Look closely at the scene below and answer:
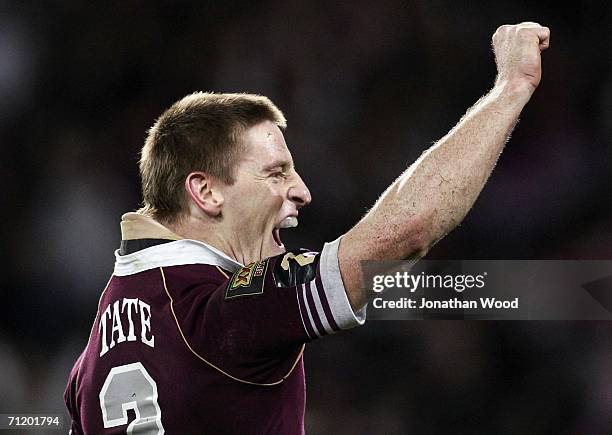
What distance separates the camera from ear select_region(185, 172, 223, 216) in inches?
75.5

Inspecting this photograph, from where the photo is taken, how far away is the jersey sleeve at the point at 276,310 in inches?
58.1

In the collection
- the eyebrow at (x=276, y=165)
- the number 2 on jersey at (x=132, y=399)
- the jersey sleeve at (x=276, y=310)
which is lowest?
the number 2 on jersey at (x=132, y=399)

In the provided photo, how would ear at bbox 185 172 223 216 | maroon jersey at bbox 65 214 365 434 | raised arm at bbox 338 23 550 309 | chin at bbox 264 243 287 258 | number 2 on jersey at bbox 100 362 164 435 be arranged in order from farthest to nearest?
chin at bbox 264 243 287 258 < ear at bbox 185 172 223 216 < number 2 on jersey at bbox 100 362 164 435 < maroon jersey at bbox 65 214 365 434 < raised arm at bbox 338 23 550 309

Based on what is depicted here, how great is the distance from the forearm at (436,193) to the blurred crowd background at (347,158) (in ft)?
10.9

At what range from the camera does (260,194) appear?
1.94m

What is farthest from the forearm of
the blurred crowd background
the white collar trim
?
the blurred crowd background

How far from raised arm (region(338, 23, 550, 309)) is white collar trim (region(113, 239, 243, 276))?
0.45 meters

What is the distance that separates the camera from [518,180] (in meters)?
4.89

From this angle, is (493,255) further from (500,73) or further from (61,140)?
(500,73)

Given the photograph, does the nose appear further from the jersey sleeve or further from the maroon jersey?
the jersey sleeve

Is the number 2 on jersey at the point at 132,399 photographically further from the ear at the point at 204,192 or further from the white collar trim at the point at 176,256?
the ear at the point at 204,192

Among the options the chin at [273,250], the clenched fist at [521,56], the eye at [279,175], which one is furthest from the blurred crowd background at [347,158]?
the clenched fist at [521,56]

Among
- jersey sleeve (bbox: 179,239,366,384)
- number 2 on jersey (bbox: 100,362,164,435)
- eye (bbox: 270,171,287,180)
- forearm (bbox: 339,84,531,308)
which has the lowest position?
number 2 on jersey (bbox: 100,362,164,435)

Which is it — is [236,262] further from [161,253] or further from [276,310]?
[276,310]
